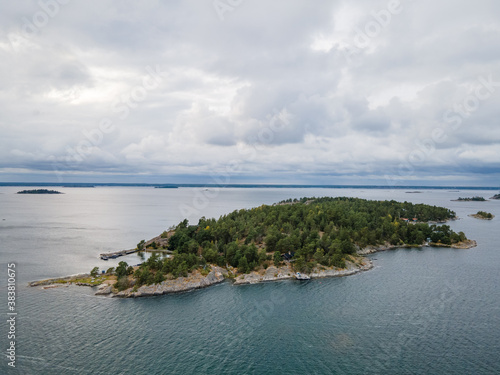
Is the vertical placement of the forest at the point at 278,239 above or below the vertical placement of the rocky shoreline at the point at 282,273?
above

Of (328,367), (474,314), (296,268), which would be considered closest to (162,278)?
(296,268)

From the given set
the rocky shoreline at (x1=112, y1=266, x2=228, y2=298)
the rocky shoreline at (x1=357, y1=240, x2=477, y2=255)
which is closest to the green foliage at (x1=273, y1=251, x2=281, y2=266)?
the rocky shoreline at (x1=112, y1=266, x2=228, y2=298)

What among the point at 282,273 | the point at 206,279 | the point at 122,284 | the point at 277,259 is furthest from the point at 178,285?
the point at 277,259

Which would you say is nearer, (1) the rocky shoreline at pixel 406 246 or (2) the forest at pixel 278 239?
(2) the forest at pixel 278 239

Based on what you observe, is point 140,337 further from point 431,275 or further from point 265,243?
point 431,275

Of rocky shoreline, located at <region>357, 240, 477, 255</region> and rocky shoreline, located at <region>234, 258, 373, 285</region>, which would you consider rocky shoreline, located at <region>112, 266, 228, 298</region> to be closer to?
rocky shoreline, located at <region>234, 258, 373, 285</region>

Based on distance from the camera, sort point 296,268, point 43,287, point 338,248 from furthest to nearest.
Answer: point 338,248
point 296,268
point 43,287

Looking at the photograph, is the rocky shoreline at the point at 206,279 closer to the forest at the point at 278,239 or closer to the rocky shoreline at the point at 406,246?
the forest at the point at 278,239

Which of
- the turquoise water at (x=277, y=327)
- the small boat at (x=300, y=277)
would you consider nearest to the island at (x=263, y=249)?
the small boat at (x=300, y=277)
